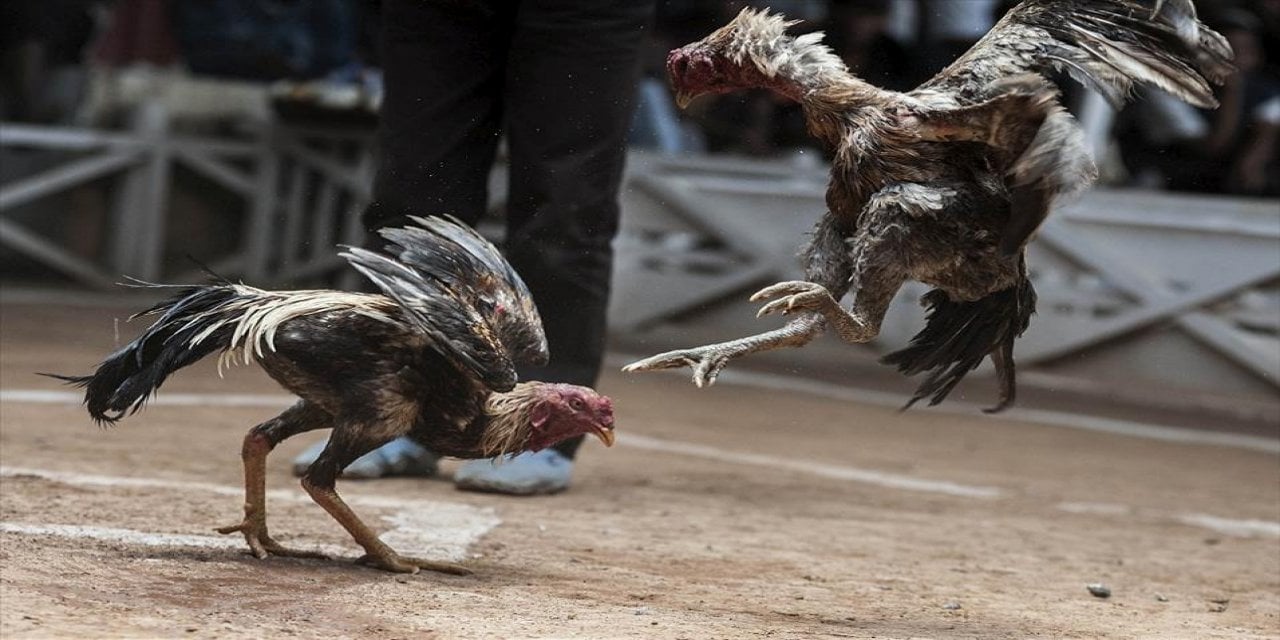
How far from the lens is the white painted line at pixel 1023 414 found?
8.77 m

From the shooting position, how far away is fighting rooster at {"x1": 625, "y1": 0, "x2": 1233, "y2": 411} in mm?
3578

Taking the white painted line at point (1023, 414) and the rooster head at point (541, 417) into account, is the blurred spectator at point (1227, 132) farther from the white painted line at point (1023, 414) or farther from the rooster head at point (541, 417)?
the rooster head at point (541, 417)

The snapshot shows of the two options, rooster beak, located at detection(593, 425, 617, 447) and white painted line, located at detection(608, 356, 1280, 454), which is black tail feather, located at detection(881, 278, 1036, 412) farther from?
white painted line, located at detection(608, 356, 1280, 454)

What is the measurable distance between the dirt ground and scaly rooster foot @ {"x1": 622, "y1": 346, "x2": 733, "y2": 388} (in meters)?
0.53

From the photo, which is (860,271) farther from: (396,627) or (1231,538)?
(1231,538)

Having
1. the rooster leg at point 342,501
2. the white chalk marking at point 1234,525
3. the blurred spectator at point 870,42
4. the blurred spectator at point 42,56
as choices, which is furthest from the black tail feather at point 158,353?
the blurred spectator at point 42,56

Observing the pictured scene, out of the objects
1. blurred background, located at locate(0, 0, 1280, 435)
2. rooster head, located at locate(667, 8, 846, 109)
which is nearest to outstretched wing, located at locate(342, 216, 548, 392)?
rooster head, located at locate(667, 8, 846, 109)

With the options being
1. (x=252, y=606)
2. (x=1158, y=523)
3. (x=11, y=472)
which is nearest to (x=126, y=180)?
(x=11, y=472)

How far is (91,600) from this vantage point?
3453mm

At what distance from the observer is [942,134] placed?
3658mm

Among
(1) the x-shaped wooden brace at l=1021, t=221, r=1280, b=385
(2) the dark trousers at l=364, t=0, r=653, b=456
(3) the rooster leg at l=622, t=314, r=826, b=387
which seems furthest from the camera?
(1) the x-shaped wooden brace at l=1021, t=221, r=1280, b=385

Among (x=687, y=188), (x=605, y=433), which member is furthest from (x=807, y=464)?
(x=687, y=188)

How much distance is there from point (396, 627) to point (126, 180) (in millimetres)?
8564

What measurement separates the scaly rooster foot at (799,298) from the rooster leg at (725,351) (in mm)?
47
